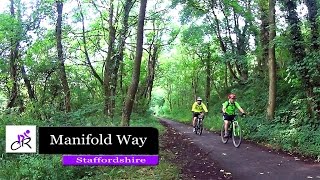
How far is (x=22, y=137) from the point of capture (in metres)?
7.82

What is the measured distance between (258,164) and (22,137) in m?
6.30

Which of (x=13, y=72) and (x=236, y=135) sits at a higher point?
(x=13, y=72)

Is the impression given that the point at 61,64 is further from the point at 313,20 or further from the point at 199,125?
the point at 313,20

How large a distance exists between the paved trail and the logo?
4839 mm

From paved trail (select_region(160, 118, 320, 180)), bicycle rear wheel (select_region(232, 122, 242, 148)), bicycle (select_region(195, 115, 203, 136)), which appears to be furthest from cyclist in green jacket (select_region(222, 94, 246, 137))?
bicycle (select_region(195, 115, 203, 136))

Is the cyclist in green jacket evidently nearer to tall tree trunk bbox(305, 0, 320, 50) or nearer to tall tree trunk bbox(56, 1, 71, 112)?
tall tree trunk bbox(305, 0, 320, 50)

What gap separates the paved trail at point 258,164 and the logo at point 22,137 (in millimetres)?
4839

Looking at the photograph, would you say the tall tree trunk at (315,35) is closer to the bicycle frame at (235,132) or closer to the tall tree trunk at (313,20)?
the tall tree trunk at (313,20)

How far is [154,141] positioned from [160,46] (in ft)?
90.0

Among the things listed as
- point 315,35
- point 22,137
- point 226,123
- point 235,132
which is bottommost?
point 235,132

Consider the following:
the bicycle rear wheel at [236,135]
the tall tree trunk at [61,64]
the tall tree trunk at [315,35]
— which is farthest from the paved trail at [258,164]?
the tall tree trunk at [61,64]

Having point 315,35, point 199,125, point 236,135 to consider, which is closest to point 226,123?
point 236,135

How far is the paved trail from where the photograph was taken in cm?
845

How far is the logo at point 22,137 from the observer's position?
302 inches
